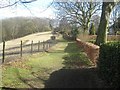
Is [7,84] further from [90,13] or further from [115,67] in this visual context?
[90,13]

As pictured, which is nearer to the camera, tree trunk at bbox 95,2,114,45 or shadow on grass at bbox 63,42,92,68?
shadow on grass at bbox 63,42,92,68

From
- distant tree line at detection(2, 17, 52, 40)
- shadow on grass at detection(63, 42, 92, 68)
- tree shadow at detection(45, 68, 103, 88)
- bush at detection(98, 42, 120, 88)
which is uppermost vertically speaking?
distant tree line at detection(2, 17, 52, 40)

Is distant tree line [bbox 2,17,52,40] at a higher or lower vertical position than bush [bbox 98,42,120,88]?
higher

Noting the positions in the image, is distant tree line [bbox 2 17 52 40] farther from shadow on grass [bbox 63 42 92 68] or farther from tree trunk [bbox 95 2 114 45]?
tree trunk [bbox 95 2 114 45]

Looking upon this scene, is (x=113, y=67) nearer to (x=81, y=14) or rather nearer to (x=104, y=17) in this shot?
(x=104, y=17)

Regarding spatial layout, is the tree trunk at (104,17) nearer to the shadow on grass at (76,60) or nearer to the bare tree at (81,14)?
the shadow on grass at (76,60)

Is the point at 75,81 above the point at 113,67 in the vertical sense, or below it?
below

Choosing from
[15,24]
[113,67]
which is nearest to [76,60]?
[15,24]

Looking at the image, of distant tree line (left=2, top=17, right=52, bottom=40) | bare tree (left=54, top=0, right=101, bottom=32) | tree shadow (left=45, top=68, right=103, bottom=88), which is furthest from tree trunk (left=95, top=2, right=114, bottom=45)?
bare tree (left=54, top=0, right=101, bottom=32)

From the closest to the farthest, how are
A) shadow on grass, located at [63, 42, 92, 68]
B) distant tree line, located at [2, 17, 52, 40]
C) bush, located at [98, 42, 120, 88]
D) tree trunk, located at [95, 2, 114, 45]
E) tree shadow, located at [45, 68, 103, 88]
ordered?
bush, located at [98, 42, 120, 88] < tree shadow, located at [45, 68, 103, 88] < distant tree line, located at [2, 17, 52, 40] < shadow on grass, located at [63, 42, 92, 68] < tree trunk, located at [95, 2, 114, 45]

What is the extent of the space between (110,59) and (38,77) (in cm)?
374

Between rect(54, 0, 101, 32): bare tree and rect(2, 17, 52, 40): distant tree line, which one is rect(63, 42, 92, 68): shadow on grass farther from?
rect(54, 0, 101, 32): bare tree

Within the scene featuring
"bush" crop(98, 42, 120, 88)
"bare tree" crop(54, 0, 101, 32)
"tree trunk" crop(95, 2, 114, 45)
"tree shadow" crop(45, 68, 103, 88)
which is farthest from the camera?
"bare tree" crop(54, 0, 101, 32)

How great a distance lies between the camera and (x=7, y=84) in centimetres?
1055
